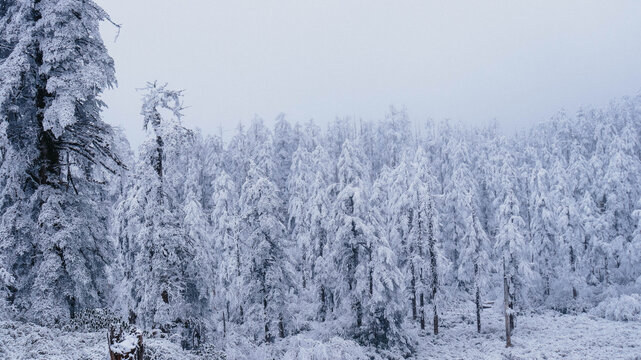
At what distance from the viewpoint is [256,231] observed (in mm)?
23969

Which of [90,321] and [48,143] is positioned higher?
[48,143]

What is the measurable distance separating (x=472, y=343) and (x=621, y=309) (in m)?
13.5

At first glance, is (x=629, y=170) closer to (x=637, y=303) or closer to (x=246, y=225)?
(x=637, y=303)

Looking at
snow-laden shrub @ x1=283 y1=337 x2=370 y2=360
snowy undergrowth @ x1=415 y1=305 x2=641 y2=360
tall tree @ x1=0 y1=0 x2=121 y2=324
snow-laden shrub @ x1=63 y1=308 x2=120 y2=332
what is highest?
tall tree @ x1=0 y1=0 x2=121 y2=324

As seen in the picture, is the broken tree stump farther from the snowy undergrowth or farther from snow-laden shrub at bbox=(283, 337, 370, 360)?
the snowy undergrowth

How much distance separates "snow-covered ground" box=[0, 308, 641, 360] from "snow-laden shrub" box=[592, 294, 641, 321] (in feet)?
2.84

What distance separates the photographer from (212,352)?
11.3 metres

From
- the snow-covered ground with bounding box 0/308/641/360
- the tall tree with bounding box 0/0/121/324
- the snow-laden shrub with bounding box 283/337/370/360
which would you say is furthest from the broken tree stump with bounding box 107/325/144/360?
the snow-laden shrub with bounding box 283/337/370/360

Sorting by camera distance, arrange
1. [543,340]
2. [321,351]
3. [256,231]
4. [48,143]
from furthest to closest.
→ [543,340], [256,231], [321,351], [48,143]

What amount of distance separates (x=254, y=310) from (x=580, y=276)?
3190 cm

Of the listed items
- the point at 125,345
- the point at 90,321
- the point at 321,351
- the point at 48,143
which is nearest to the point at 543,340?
the point at 321,351

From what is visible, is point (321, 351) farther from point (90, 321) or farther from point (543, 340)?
point (543, 340)

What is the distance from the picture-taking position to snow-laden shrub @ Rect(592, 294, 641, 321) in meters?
31.8

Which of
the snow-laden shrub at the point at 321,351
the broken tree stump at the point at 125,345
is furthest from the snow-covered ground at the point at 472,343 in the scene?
the broken tree stump at the point at 125,345
